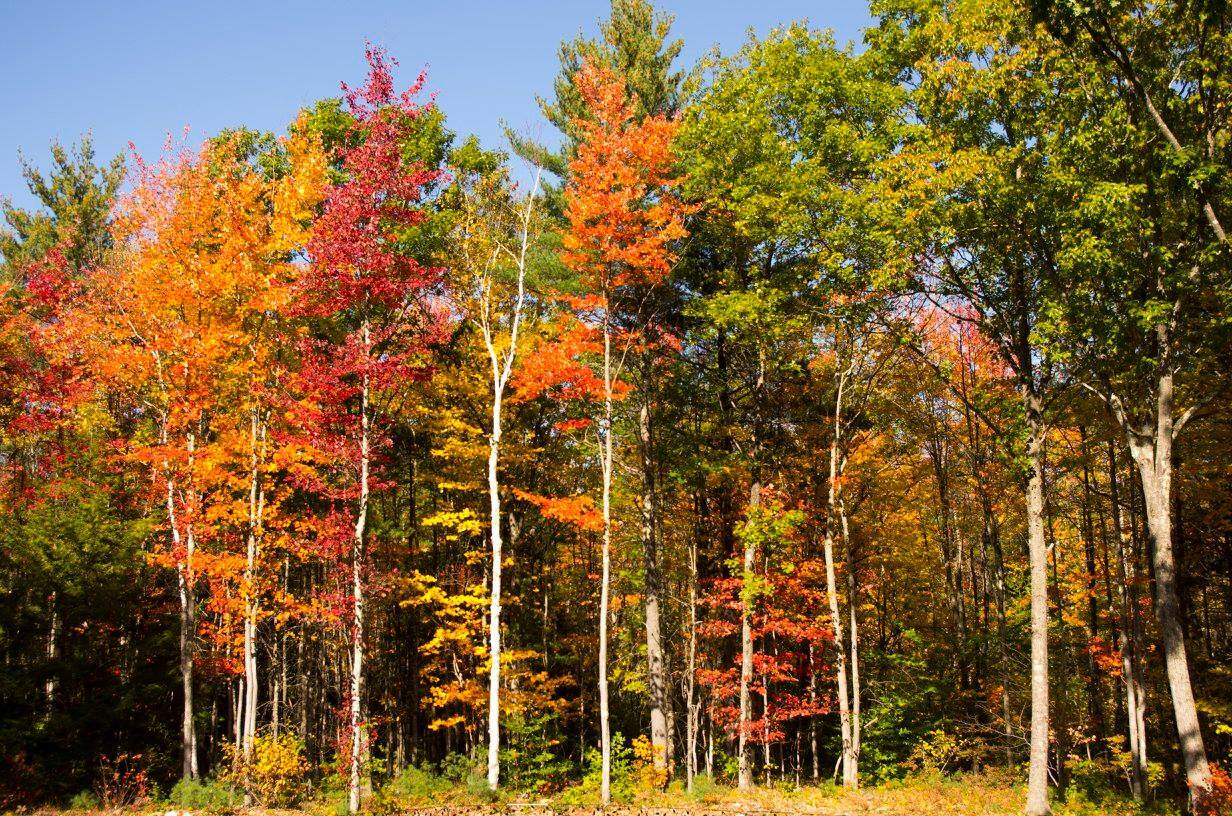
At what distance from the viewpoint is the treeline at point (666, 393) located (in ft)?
36.8

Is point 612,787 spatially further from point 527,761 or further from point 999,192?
point 999,192

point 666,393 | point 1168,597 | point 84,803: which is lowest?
point 84,803

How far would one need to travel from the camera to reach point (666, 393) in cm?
1817

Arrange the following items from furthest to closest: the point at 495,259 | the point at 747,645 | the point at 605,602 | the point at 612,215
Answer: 1. the point at 495,259
2. the point at 747,645
3. the point at 612,215
4. the point at 605,602

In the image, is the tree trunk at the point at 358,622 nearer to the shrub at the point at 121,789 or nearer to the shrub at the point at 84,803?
the shrub at the point at 121,789

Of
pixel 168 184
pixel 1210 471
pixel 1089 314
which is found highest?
pixel 168 184

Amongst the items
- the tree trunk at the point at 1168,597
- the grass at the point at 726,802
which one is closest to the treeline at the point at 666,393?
the tree trunk at the point at 1168,597

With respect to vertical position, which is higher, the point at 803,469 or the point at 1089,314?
the point at 1089,314

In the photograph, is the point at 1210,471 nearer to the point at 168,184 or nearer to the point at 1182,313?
the point at 1182,313

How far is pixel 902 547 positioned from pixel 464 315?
48.8 feet

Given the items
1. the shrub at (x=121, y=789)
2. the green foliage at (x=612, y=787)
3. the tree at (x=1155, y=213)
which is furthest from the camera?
the green foliage at (x=612, y=787)

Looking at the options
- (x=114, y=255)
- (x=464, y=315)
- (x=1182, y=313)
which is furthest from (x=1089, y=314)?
(x=114, y=255)

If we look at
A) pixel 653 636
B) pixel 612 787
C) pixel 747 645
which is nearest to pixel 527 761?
pixel 612 787

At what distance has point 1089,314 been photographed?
431 inches
